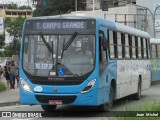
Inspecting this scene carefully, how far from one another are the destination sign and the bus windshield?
0.21 meters

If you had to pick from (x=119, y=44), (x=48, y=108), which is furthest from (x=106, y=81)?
(x=119, y=44)

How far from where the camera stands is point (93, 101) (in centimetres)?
1373

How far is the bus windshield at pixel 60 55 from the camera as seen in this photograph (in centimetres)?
1380

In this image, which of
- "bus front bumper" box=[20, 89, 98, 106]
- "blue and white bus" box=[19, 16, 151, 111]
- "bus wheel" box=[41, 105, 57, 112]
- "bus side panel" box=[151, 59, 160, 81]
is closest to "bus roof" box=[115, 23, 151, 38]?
"blue and white bus" box=[19, 16, 151, 111]

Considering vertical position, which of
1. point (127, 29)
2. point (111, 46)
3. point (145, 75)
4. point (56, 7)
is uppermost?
point (127, 29)

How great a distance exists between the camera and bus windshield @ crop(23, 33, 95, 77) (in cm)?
1380

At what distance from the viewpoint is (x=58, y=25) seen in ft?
47.3

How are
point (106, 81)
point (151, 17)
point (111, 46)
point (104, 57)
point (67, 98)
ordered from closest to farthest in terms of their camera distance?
point (67, 98) → point (104, 57) → point (106, 81) → point (111, 46) → point (151, 17)

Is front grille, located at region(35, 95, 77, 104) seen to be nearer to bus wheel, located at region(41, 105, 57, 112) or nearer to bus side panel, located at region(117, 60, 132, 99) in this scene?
bus wheel, located at region(41, 105, 57, 112)

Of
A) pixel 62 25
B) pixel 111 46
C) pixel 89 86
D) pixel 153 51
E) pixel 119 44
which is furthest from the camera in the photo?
pixel 153 51

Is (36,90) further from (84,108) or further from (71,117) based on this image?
(84,108)

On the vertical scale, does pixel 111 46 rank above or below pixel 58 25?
below

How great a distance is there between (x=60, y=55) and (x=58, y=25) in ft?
3.39

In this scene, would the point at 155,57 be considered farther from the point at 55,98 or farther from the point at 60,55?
the point at 55,98
